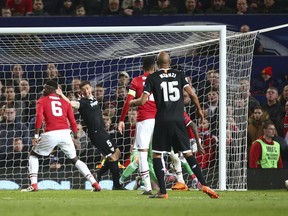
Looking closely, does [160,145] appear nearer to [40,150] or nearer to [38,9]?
[40,150]

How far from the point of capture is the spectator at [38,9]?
69.9 feet

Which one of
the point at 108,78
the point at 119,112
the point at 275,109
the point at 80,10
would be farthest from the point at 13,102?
the point at 275,109

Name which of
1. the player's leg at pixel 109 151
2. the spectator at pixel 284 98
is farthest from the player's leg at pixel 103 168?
the spectator at pixel 284 98

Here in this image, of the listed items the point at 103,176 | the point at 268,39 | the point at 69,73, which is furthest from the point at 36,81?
the point at 268,39

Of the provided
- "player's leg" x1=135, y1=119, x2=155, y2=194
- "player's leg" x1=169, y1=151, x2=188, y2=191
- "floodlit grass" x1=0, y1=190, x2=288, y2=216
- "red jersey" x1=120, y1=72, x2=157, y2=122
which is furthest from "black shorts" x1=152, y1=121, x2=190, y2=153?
"player's leg" x1=169, y1=151, x2=188, y2=191

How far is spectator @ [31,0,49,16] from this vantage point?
21297 mm

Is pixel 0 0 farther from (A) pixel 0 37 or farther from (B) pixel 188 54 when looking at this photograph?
(B) pixel 188 54

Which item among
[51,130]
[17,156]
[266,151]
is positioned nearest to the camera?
[51,130]

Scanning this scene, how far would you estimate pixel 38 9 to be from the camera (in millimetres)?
21469

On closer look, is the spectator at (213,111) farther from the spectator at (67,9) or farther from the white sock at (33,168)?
the spectator at (67,9)

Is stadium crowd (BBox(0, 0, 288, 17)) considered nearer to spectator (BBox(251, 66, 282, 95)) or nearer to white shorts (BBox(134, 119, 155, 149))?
spectator (BBox(251, 66, 282, 95))

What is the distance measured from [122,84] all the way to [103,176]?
6.21 feet

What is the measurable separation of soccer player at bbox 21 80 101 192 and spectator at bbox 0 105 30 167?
2820mm

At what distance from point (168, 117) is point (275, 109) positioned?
21.0 ft
